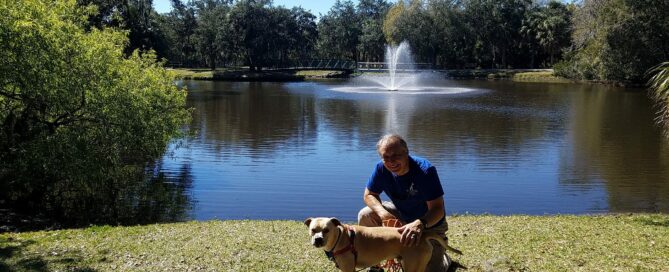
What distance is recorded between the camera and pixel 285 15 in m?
89.1

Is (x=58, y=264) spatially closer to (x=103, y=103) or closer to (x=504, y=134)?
(x=103, y=103)

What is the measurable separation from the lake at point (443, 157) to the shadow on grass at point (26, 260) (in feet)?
15.8

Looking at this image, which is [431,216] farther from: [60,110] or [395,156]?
[60,110]

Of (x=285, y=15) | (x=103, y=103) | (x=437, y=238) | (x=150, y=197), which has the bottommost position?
(x=150, y=197)

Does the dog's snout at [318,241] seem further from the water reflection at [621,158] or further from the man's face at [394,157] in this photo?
the water reflection at [621,158]

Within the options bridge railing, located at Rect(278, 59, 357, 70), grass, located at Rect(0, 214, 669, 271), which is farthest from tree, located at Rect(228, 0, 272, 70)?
grass, located at Rect(0, 214, 669, 271)

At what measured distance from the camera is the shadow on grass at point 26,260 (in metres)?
6.84

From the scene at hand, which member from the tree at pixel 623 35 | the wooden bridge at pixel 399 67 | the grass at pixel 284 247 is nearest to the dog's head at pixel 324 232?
the grass at pixel 284 247

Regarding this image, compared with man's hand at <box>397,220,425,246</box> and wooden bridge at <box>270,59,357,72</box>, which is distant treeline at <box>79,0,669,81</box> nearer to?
wooden bridge at <box>270,59,357,72</box>

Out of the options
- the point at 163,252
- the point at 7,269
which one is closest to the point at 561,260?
the point at 163,252

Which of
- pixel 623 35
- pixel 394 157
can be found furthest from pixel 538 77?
pixel 394 157

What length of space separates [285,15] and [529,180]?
7731cm

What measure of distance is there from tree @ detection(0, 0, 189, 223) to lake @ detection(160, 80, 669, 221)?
2.51 meters

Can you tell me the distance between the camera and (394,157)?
202 inches
